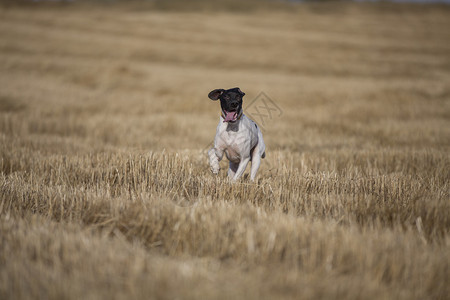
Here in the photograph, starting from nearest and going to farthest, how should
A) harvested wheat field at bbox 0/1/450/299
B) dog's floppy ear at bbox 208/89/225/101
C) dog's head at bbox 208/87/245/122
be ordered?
harvested wheat field at bbox 0/1/450/299 → dog's head at bbox 208/87/245/122 → dog's floppy ear at bbox 208/89/225/101

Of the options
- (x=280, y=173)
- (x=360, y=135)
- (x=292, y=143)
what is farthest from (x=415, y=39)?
(x=280, y=173)

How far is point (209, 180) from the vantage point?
430 centimetres

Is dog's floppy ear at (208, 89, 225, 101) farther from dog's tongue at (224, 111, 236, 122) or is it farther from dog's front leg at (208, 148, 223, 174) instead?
dog's front leg at (208, 148, 223, 174)

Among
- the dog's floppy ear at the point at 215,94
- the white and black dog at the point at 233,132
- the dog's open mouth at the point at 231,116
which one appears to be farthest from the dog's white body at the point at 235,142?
the dog's floppy ear at the point at 215,94

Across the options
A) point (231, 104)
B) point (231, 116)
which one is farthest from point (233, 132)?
point (231, 104)

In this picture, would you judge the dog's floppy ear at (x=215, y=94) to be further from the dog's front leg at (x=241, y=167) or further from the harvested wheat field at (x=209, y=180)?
the harvested wheat field at (x=209, y=180)

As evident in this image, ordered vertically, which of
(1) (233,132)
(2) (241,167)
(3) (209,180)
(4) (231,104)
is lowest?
(3) (209,180)

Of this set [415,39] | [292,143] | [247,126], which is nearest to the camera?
[247,126]

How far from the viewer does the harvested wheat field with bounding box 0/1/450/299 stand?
232 cm

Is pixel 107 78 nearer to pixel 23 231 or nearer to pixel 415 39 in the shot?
pixel 23 231

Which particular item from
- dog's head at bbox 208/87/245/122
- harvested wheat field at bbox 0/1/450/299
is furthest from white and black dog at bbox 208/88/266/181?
harvested wheat field at bbox 0/1/450/299

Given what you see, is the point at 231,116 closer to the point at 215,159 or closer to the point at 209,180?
the point at 215,159

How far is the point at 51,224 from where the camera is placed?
3.00 m

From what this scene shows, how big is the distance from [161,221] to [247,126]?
2.13 meters
